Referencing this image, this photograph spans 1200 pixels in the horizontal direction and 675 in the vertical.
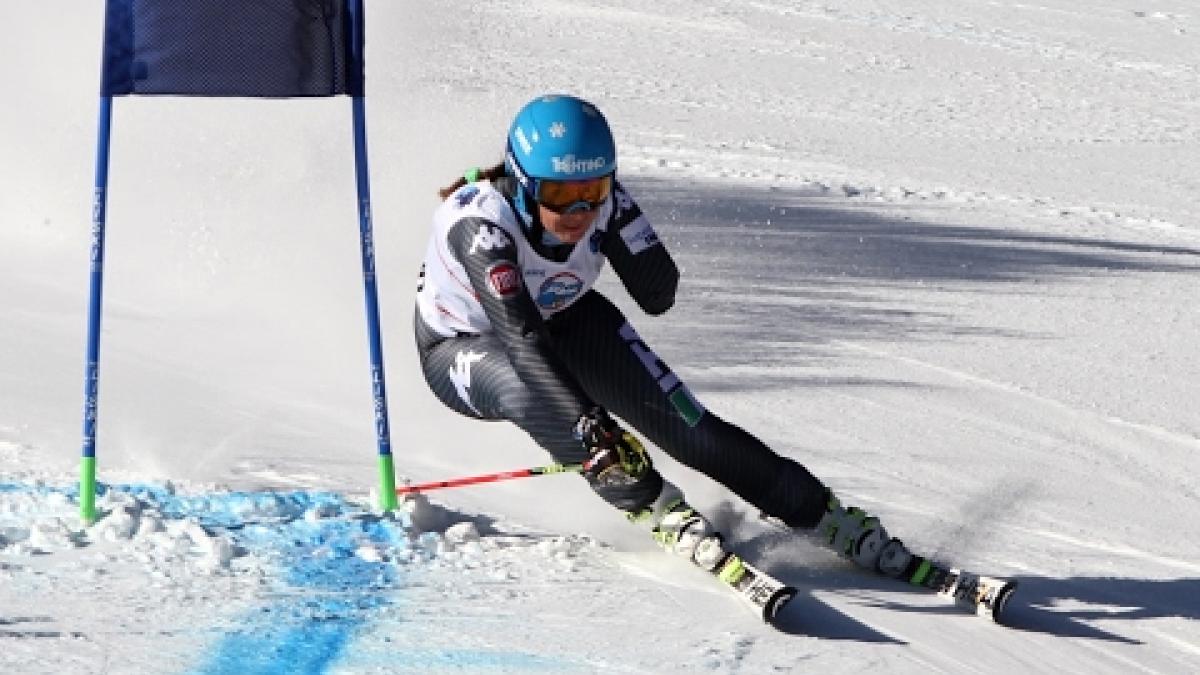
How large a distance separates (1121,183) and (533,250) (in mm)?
10782

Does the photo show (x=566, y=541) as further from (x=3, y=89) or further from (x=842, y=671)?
(x=3, y=89)

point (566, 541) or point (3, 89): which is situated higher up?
point (3, 89)

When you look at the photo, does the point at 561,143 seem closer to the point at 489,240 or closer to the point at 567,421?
the point at 489,240

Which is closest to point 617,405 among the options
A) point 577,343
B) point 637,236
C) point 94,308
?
point 577,343

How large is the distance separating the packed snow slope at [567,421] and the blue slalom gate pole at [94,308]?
0.29ft

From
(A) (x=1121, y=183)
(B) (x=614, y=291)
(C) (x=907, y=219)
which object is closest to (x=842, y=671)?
(B) (x=614, y=291)

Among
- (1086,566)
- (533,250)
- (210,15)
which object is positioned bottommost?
(1086,566)

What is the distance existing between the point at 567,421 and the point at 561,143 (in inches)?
29.7

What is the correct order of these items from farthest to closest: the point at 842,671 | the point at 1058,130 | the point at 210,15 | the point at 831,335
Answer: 1. the point at 1058,130
2. the point at 831,335
3. the point at 210,15
4. the point at 842,671

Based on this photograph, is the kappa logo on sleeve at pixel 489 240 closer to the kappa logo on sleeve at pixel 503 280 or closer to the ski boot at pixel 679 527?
the kappa logo on sleeve at pixel 503 280

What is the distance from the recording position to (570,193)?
16.8 ft

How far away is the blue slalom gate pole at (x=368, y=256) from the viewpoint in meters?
5.30

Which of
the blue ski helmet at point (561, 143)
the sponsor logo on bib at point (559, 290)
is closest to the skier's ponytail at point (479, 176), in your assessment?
the blue ski helmet at point (561, 143)

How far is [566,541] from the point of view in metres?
5.29
